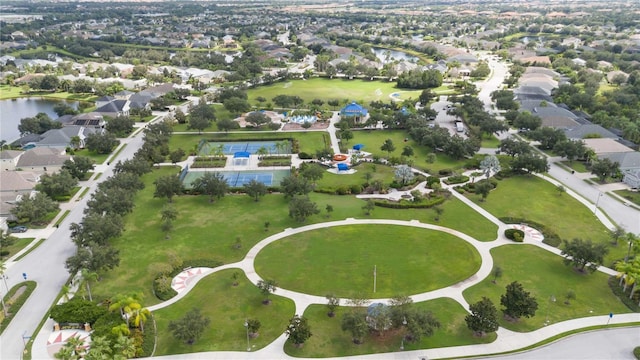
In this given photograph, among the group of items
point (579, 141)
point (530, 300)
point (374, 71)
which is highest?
point (530, 300)

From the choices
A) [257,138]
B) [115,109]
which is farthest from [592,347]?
[115,109]

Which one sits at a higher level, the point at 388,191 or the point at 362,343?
the point at 362,343

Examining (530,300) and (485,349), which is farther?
(530,300)

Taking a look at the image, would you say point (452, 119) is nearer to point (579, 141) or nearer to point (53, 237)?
point (579, 141)

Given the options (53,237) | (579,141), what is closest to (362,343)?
(53,237)

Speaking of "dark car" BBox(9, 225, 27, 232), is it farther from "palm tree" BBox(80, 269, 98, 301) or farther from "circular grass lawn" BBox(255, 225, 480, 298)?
"circular grass lawn" BBox(255, 225, 480, 298)

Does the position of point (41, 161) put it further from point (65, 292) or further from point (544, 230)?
point (544, 230)
